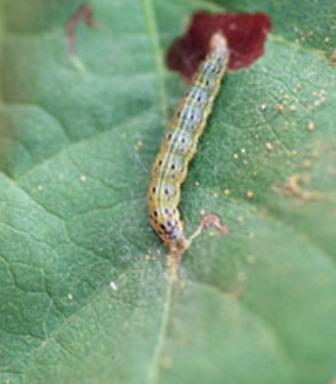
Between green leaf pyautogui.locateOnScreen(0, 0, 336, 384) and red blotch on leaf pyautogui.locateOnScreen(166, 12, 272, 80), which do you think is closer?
green leaf pyautogui.locateOnScreen(0, 0, 336, 384)

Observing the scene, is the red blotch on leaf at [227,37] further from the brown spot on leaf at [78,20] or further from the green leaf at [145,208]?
the brown spot on leaf at [78,20]

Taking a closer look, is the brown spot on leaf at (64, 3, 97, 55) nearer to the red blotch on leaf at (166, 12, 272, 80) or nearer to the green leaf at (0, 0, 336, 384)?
the green leaf at (0, 0, 336, 384)

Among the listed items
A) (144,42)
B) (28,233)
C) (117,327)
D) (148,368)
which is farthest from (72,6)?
(148,368)

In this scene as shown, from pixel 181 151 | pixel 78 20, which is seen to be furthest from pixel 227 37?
pixel 78 20

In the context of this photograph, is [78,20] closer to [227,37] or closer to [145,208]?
[227,37]

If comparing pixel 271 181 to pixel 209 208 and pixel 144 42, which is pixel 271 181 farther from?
pixel 144 42

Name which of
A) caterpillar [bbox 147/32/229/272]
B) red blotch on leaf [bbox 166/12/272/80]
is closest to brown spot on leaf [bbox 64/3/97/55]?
red blotch on leaf [bbox 166/12/272/80]
